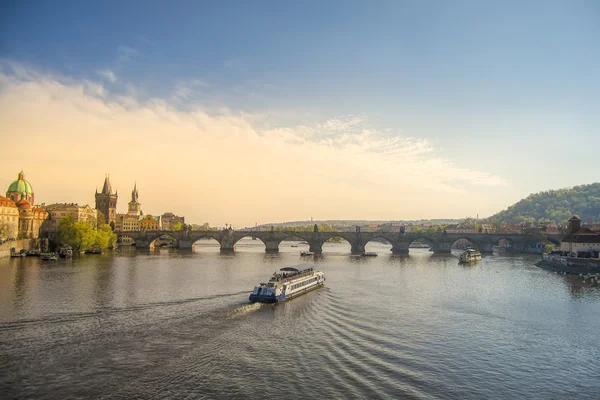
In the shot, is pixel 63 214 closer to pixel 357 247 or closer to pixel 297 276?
pixel 357 247

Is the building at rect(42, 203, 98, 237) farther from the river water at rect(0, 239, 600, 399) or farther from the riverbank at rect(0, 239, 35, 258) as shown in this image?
the river water at rect(0, 239, 600, 399)

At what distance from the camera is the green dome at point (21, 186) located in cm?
14489

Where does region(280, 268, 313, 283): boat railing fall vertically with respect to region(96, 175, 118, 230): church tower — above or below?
below

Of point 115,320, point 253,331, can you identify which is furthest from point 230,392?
point 115,320

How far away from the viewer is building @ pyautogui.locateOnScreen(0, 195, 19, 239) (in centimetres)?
10769

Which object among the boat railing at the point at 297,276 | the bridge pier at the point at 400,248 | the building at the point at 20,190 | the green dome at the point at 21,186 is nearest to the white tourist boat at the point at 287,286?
the boat railing at the point at 297,276

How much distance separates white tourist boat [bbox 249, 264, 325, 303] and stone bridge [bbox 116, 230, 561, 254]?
242ft

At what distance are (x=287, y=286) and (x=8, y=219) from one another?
94.0 metres

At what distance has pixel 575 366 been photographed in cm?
2823

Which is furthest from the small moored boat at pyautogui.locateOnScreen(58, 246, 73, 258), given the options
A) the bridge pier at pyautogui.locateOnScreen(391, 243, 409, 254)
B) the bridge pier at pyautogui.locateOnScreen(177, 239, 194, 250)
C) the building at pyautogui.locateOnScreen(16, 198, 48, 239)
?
the bridge pier at pyautogui.locateOnScreen(391, 243, 409, 254)

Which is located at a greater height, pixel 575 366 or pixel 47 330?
pixel 47 330

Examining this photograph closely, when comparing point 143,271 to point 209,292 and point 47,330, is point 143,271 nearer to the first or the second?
point 209,292

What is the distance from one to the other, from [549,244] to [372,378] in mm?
123453

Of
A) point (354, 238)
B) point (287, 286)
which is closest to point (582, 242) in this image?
point (354, 238)
